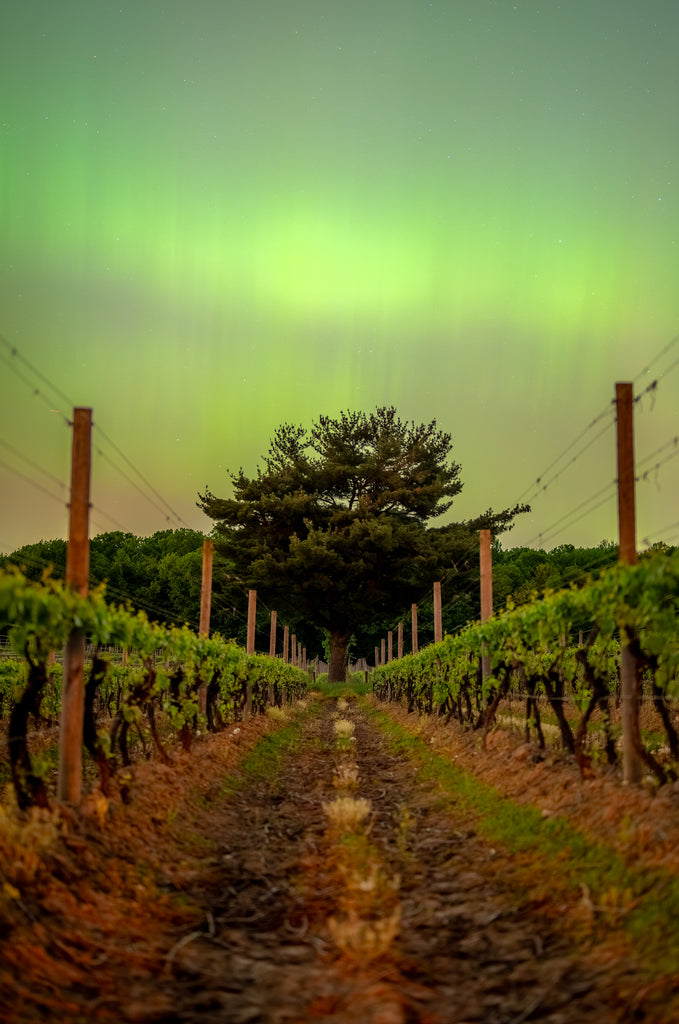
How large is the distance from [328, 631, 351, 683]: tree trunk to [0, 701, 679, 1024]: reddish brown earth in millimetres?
44638

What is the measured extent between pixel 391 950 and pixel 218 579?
54.6 m

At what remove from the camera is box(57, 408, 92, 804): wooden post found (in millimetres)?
8703

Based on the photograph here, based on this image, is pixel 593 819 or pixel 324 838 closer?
pixel 593 819

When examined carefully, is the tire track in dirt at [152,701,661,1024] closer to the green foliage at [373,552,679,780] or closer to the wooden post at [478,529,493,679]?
the green foliage at [373,552,679,780]

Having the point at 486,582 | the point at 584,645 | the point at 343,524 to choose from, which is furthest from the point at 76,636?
the point at 343,524

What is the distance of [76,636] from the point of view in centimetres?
874

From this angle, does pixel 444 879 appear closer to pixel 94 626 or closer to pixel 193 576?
pixel 94 626

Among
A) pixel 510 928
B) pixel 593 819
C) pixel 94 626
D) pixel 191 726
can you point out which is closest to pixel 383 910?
pixel 510 928

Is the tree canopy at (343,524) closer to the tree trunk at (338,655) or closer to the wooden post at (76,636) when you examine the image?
the tree trunk at (338,655)

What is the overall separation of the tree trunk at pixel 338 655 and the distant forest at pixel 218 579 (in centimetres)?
478

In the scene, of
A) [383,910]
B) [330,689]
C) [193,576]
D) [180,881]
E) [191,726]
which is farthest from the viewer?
[193,576]

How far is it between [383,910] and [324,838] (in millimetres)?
2662

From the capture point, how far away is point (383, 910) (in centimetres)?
625

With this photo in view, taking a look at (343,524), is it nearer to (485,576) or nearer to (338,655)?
(338,655)
